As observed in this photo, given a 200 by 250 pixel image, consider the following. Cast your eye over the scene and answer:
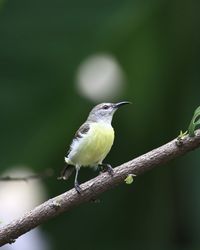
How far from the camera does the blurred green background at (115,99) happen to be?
4887 millimetres

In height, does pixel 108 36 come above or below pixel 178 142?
above

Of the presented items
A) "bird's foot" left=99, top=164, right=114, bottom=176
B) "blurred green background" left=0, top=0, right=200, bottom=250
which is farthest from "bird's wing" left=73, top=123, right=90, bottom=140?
"blurred green background" left=0, top=0, right=200, bottom=250

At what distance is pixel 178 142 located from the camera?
2461mm

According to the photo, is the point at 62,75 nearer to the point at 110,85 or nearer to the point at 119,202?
the point at 110,85

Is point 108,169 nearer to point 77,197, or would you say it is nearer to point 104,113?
point 77,197

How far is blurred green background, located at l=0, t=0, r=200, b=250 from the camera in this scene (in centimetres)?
489

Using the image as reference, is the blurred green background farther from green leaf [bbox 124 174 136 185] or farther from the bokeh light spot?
green leaf [bbox 124 174 136 185]

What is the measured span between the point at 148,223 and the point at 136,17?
177 cm

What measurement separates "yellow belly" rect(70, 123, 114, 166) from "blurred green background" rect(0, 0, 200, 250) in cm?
172

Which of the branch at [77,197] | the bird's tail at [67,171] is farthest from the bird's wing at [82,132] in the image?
the branch at [77,197]

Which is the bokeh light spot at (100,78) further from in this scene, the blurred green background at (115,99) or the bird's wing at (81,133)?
the bird's wing at (81,133)

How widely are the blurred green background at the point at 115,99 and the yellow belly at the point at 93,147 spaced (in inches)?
67.6

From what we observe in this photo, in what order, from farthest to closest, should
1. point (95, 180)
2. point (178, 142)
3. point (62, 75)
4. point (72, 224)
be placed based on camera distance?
1. point (72, 224)
2. point (62, 75)
3. point (95, 180)
4. point (178, 142)

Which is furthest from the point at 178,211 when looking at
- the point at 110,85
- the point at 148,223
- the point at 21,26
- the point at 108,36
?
the point at 21,26
